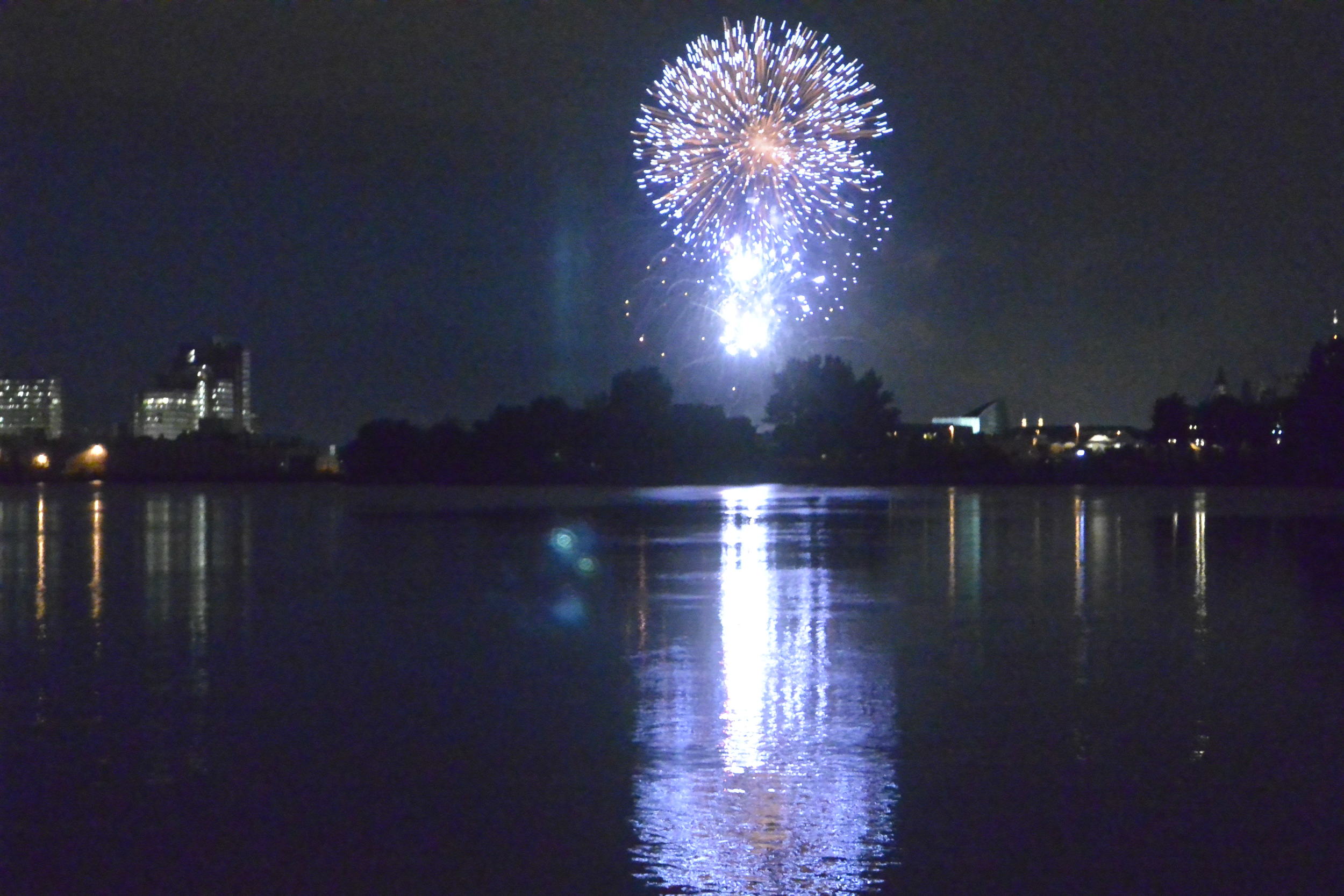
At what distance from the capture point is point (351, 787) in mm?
6246

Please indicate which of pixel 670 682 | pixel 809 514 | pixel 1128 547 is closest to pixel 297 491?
pixel 809 514

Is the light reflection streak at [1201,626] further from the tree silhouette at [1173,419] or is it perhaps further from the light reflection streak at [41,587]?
the tree silhouette at [1173,419]

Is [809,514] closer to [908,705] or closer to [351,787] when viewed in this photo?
[908,705]

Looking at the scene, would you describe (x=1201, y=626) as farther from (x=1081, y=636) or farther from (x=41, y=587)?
(x=41, y=587)

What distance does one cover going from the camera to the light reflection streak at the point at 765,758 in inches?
204

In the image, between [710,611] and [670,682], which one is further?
[710,611]

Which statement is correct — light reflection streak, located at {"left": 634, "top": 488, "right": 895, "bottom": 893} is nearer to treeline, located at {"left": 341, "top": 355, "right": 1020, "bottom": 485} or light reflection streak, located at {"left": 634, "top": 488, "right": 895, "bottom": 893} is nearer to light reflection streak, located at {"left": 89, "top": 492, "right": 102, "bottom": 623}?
light reflection streak, located at {"left": 89, "top": 492, "right": 102, "bottom": 623}

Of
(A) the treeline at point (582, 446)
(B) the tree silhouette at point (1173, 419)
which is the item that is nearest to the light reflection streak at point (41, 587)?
(A) the treeline at point (582, 446)

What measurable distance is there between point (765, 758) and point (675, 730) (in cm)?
79

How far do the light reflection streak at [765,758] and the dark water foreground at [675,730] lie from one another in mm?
26

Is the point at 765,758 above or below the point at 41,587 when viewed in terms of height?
below

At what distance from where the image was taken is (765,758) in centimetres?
674

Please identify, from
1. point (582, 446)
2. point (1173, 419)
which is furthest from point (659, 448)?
point (1173, 419)

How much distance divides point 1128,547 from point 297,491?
4064cm
